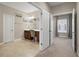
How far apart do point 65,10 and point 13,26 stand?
3652mm

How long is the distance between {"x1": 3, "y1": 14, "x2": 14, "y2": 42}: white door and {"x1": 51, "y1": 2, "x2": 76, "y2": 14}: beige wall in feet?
9.45

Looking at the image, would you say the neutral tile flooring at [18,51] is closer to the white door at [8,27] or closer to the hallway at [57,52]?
the hallway at [57,52]

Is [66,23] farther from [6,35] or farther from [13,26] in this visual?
[6,35]

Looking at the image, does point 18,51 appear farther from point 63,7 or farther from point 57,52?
point 63,7

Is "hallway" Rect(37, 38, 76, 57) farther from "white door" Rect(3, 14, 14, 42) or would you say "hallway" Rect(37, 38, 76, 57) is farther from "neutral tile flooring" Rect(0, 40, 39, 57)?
"white door" Rect(3, 14, 14, 42)

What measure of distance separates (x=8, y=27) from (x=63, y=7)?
3.73 m

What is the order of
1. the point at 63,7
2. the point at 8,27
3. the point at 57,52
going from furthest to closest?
the point at 8,27 → the point at 63,7 → the point at 57,52

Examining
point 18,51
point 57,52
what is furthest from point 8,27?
point 57,52

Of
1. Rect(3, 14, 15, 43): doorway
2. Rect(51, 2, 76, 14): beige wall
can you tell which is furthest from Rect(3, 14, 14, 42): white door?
Rect(51, 2, 76, 14): beige wall

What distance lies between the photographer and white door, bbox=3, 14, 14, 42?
591 centimetres

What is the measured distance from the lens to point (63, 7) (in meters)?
5.62

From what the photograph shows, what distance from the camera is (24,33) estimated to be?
25.9 ft

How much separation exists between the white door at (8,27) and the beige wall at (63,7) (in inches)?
113

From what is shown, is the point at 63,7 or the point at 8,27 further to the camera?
the point at 8,27
